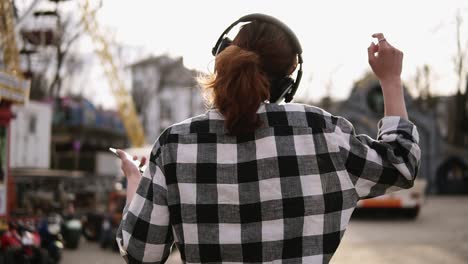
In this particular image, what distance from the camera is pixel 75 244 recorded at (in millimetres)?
12711

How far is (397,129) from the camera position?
1.51 meters

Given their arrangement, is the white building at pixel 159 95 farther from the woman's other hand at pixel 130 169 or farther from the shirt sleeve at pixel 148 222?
the shirt sleeve at pixel 148 222

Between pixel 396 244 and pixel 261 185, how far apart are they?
10.6 meters

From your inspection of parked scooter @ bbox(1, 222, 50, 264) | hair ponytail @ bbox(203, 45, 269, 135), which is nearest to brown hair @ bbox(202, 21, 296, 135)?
hair ponytail @ bbox(203, 45, 269, 135)

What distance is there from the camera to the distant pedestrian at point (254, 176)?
4.63 feet

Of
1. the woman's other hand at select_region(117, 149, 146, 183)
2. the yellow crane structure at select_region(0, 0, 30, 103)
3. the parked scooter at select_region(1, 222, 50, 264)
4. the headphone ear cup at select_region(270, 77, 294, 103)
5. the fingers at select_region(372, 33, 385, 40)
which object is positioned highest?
the fingers at select_region(372, 33, 385, 40)

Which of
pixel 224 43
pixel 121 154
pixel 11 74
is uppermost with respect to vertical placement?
pixel 224 43

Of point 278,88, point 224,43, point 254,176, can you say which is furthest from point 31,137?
point 254,176

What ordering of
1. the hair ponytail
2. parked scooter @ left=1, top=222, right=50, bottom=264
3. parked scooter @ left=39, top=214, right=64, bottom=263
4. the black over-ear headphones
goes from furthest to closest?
parked scooter @ left=39, top=214, right=64, bottom=263 < parked scooter @ left=1, top=222, right=50, bottom=264 < the black over-ear headphones < the hair ponytail

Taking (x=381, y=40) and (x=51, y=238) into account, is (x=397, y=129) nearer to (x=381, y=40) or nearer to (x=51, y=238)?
(x=381, y=40)

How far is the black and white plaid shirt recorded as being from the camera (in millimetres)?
1411

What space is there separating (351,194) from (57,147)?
39.7 metres

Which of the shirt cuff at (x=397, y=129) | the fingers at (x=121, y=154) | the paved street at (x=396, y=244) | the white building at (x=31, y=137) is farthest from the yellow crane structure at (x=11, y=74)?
the white building at (x=31, y=137)

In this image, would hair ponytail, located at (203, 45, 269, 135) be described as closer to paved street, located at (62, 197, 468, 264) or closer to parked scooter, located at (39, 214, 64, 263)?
paved street, located at (62, 197, 468, 264)
